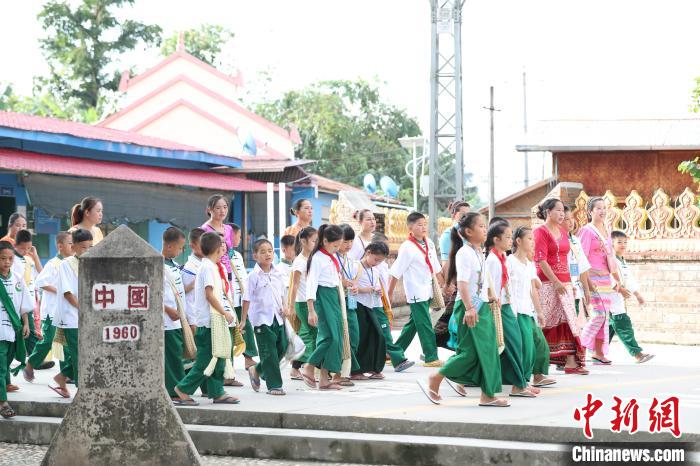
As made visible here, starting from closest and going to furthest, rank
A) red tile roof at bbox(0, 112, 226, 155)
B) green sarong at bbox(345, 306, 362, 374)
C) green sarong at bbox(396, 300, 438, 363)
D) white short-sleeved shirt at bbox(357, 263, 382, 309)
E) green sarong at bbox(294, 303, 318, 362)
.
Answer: green sarong at bbox(345, 306, 362, 374) → green sarong at bbox(294, 303, 318, 362) → white short-sleeved shirt at bbox(357, 263, 382, 309) → green sarong at bbox(396, 300, 438, 363) → red tile roof at bbox(0, 112, 226, 155)

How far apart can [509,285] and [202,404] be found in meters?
2.67

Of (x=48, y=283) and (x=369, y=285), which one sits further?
(x=369, y=285)

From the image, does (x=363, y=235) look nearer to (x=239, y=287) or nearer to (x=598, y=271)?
(x=239, y=287)

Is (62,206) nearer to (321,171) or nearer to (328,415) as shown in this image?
(328,415)

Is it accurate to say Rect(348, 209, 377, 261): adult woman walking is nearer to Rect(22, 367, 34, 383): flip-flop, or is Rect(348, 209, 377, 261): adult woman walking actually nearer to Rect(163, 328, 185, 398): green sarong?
Rect(163, 328, 185, 398): green sarong

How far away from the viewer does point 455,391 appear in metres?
9.44

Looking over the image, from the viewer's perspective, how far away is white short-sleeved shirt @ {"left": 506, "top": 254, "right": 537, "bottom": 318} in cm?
916

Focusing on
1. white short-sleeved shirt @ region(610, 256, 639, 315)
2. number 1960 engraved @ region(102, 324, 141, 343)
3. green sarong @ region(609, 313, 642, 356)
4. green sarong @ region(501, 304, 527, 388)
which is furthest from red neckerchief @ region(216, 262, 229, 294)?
green sarong @ region(609, 313, 642, 356)

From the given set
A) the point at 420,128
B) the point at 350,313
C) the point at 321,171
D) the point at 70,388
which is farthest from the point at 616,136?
the point at 420,128

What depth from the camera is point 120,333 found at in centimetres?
663

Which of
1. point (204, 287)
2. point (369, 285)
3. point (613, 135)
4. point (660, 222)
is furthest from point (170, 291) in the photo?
point (613, 135)

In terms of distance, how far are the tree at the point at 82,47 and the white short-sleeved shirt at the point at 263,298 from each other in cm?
4137

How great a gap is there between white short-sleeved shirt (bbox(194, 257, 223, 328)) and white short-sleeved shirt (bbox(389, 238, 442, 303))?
3.24m

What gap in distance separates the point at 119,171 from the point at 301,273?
988 centimetres
